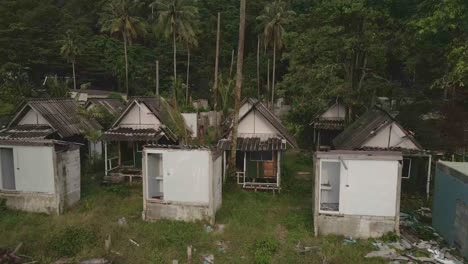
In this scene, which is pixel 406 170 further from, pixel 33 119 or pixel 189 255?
pixel 33 119

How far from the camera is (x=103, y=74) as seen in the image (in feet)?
159

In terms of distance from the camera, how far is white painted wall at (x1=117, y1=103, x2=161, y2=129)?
19359 millimetres

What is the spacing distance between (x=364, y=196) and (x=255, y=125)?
7.61 m

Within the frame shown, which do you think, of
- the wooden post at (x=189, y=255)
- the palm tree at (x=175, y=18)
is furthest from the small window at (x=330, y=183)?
the palm tree at (x=175, y=18)

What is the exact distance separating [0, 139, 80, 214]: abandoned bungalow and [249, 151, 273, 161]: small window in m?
8.38

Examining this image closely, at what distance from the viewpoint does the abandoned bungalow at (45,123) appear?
18.7 metres

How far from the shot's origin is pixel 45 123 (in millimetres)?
19281

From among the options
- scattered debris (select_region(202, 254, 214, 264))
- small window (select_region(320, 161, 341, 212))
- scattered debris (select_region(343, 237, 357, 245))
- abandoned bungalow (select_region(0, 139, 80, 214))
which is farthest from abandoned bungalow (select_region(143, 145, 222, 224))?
scattered debris (select_region(343, 237, 357, 245))

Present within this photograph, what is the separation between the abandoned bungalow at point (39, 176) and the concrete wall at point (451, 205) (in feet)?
46.3

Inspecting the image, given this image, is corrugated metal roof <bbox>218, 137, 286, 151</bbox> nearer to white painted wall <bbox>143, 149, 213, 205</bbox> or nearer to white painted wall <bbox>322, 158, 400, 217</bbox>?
white painted wall <bbox>143, 149, 213, 205</bbox>

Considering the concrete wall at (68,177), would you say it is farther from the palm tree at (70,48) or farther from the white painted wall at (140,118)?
the palm tree at (70,48)

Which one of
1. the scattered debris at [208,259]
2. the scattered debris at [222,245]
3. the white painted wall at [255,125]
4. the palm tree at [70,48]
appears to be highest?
the palm tree at [70,48]

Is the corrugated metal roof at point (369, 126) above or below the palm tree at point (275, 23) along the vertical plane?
below

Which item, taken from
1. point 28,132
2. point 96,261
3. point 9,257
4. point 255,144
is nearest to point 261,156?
point 255,144
